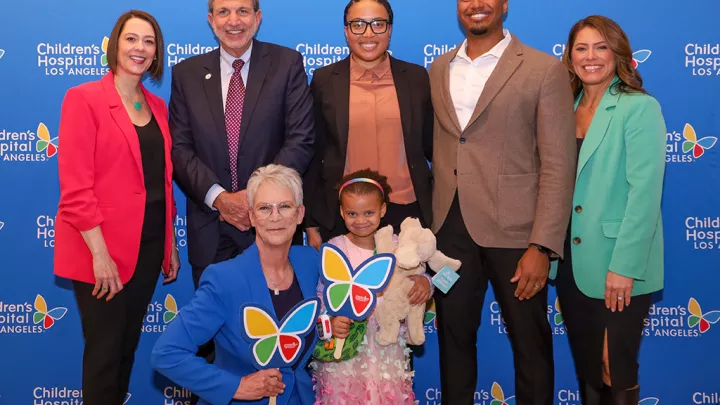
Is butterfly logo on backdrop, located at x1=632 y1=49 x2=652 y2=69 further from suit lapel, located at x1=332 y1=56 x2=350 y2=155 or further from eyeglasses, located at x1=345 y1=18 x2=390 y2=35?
suit lapel, located at x1=332 y1=56 x2=350 y2=155

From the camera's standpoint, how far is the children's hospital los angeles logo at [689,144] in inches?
151

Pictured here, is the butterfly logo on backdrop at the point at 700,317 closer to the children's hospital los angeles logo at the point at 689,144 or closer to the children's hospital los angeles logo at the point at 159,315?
the children's hospital los angeles logo at the point at 689,144

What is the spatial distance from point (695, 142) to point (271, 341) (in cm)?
292

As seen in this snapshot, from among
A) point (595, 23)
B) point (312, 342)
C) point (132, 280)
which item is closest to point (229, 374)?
point (312, 342)

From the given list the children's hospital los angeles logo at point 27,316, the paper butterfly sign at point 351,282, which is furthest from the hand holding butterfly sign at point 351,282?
the children's hospital los angeles logo at point 27,316

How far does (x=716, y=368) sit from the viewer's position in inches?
155

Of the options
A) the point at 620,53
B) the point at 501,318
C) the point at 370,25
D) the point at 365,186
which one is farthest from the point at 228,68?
the point at 501,318

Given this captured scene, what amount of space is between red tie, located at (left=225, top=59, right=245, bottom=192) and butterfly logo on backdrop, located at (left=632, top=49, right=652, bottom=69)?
2.32 meters

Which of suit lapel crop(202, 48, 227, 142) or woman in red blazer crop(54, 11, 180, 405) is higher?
suit lapel crop(202, 48, 227, 142)

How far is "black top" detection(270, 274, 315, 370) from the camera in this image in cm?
240

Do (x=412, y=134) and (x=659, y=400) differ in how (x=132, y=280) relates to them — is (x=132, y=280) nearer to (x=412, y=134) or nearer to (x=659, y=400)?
(x=412, y=134)

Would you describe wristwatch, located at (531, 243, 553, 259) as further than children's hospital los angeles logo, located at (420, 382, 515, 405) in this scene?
No

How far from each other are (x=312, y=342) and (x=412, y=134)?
111 centimetres

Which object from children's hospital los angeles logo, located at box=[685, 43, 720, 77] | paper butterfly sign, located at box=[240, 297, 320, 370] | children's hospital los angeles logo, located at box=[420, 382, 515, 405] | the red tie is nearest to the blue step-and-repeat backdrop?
children's hospital los angeles logo, located at box=[685, 43, 720, 77]
